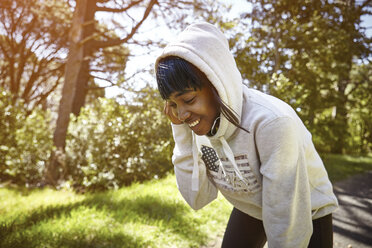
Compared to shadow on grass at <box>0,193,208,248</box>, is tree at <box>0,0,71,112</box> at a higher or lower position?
higher

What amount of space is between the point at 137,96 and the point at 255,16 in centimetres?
398

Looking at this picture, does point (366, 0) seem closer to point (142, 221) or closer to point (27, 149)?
point (142, 221)

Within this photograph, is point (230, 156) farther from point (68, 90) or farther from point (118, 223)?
point (68, 90)

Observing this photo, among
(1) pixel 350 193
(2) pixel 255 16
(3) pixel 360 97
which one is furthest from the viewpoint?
(3) pixel 360 97

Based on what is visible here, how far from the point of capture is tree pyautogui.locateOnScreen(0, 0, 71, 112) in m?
9.41

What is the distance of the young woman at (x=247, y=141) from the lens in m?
1.21

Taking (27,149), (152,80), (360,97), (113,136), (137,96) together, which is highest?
(360,97)

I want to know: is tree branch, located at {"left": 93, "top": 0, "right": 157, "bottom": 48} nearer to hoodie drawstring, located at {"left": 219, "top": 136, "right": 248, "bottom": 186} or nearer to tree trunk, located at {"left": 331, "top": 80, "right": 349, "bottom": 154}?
hoodie drawstring, located at {"left": 219, "top": 136, "right": 248, "bottom": 186}

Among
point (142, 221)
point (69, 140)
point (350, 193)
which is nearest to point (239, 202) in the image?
point (142, 221)

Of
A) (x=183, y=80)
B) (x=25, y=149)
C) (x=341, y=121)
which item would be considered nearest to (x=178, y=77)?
(x=183, y=80)

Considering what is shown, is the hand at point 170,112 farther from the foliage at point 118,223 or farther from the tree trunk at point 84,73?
the tree trunk at point 84,73

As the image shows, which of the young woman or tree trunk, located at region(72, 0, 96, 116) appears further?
tree trunk, located at region(72, 0, 96, 116)

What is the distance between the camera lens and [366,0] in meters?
9.57

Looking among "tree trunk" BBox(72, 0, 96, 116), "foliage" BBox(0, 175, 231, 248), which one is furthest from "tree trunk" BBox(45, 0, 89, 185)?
"foliage" BBox(0, 175, 231, 248)
